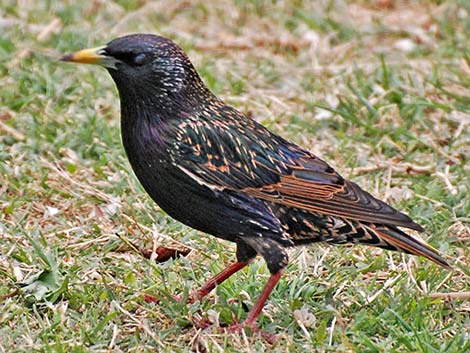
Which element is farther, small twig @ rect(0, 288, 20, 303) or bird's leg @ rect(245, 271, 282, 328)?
small twig @ rect(0, 288, 20, 303)

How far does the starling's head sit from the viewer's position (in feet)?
16.1

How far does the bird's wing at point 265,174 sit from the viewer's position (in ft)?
16.3

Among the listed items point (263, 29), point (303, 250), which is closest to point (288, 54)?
point (263, 29)

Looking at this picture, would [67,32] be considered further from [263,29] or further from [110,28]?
[263,29]

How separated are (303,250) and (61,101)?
254 cm

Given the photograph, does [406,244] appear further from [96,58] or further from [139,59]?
[96,58]

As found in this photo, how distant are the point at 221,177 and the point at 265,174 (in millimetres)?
234

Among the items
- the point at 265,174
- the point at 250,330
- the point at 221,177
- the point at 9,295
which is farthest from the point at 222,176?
the point at 9,295

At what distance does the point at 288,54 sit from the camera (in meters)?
8.67

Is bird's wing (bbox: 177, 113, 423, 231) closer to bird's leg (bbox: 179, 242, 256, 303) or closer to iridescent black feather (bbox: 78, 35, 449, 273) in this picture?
iridescent black feather (bbox: 78, 35, 449, 273)

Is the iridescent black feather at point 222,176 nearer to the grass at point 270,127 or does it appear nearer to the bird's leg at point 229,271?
the bird's leg at point 229,271

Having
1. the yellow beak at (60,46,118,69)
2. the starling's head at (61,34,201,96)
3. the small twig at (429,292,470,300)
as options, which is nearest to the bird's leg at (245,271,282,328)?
the small twig at (429,292,470,300)

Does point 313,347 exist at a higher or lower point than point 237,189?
lower

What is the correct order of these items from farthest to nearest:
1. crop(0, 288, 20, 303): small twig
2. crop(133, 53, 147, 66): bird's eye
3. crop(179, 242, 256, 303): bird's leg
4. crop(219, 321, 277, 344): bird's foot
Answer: crop(179, 242, 256, 303): bird's leg
crop(0, 288, 20, 303): small twig
crop(133, 53, 147, 66): bird's eye
crop(219, 321, 277, 344): bird's foot
